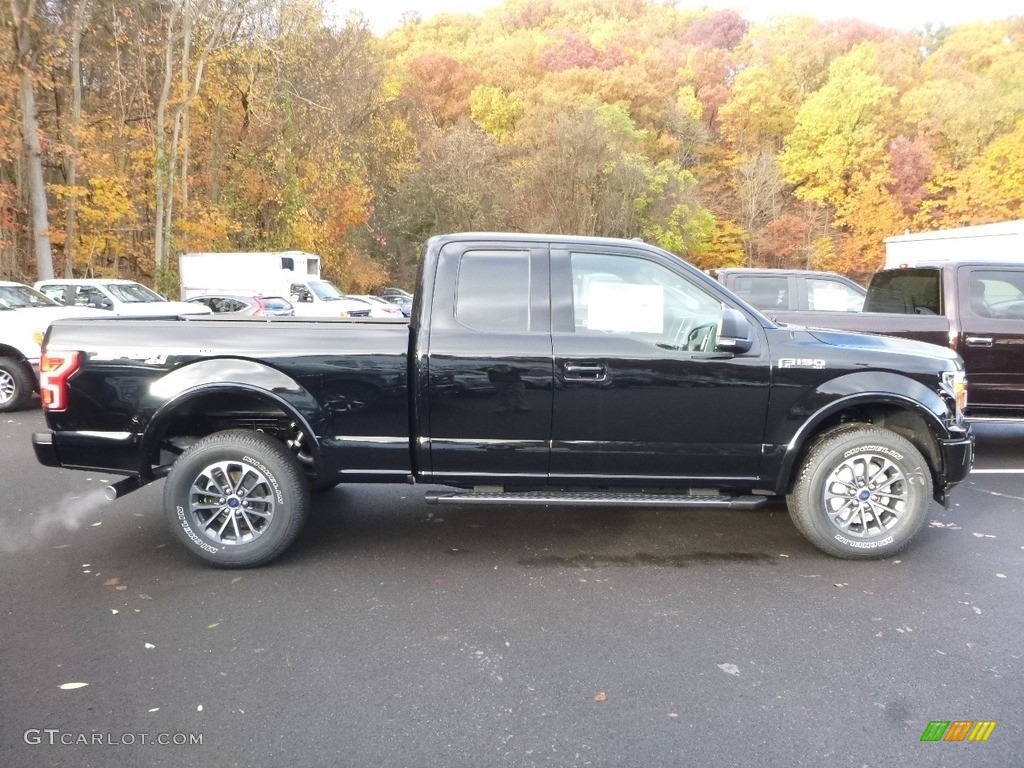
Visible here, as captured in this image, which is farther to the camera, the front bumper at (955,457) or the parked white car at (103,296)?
the parked white car at (103,296)

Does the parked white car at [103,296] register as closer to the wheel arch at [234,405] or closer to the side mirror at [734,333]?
the wheel arch at [234,405]

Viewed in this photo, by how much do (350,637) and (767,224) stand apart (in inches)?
1705

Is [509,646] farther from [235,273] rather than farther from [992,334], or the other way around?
[235,273]

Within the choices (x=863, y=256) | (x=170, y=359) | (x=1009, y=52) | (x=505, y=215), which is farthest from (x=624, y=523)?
(x=1009, y=52)

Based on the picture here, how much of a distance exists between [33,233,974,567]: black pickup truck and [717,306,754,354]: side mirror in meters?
0.01

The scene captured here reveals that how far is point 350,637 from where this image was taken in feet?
11.8

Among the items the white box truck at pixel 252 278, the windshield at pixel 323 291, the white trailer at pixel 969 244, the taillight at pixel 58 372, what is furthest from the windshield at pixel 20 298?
the windshield at pixel 323 291

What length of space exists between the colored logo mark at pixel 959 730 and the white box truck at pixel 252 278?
75.1ft

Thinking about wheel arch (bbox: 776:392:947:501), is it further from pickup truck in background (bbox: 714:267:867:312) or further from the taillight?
pickup truck in background (bbox: 714:267:867:312)

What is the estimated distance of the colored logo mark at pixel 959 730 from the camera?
2.84 m

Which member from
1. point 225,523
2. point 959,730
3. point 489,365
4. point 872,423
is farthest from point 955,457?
point 225,523

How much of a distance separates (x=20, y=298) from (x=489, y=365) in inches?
369

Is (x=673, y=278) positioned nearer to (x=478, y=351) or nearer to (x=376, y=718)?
(x=478, y=351)

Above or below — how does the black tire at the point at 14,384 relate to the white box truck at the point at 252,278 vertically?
below
